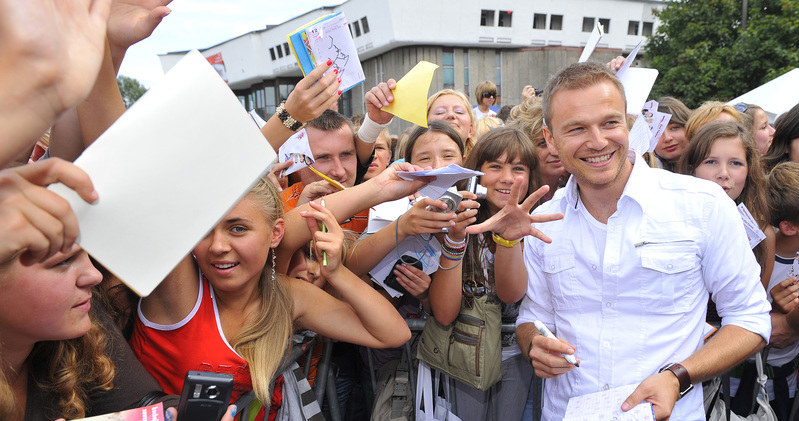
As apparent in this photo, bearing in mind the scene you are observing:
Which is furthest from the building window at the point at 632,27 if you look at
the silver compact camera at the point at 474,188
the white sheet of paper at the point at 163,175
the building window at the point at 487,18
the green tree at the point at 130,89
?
the green tree at the point at 130,89

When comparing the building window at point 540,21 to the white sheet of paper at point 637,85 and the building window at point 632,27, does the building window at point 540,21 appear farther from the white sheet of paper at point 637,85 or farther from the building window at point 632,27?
the white sheet of paper at point 637,85

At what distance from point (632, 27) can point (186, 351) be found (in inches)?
1717

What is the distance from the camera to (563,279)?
2.52m

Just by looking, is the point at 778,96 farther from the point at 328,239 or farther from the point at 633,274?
the point at 328,239

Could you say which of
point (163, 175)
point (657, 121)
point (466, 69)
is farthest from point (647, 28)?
point (163, 175)

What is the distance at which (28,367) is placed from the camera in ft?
5.84

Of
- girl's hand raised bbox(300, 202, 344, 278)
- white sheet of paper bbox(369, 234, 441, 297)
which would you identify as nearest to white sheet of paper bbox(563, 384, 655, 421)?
white sheet of paper bbox(369, 234, 441, 297)

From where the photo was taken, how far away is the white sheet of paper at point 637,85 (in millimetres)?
3168

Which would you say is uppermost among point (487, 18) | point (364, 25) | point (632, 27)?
point (364, 25)

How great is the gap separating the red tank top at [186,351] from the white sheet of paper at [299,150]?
1.51 m

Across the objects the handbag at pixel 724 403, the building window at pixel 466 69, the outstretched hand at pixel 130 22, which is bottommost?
the building window at pixel 466 69

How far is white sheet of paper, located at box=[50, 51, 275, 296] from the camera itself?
1.18 metres

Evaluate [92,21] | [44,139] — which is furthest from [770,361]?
[44,139]

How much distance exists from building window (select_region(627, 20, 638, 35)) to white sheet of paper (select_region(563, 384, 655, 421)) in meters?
42.4
